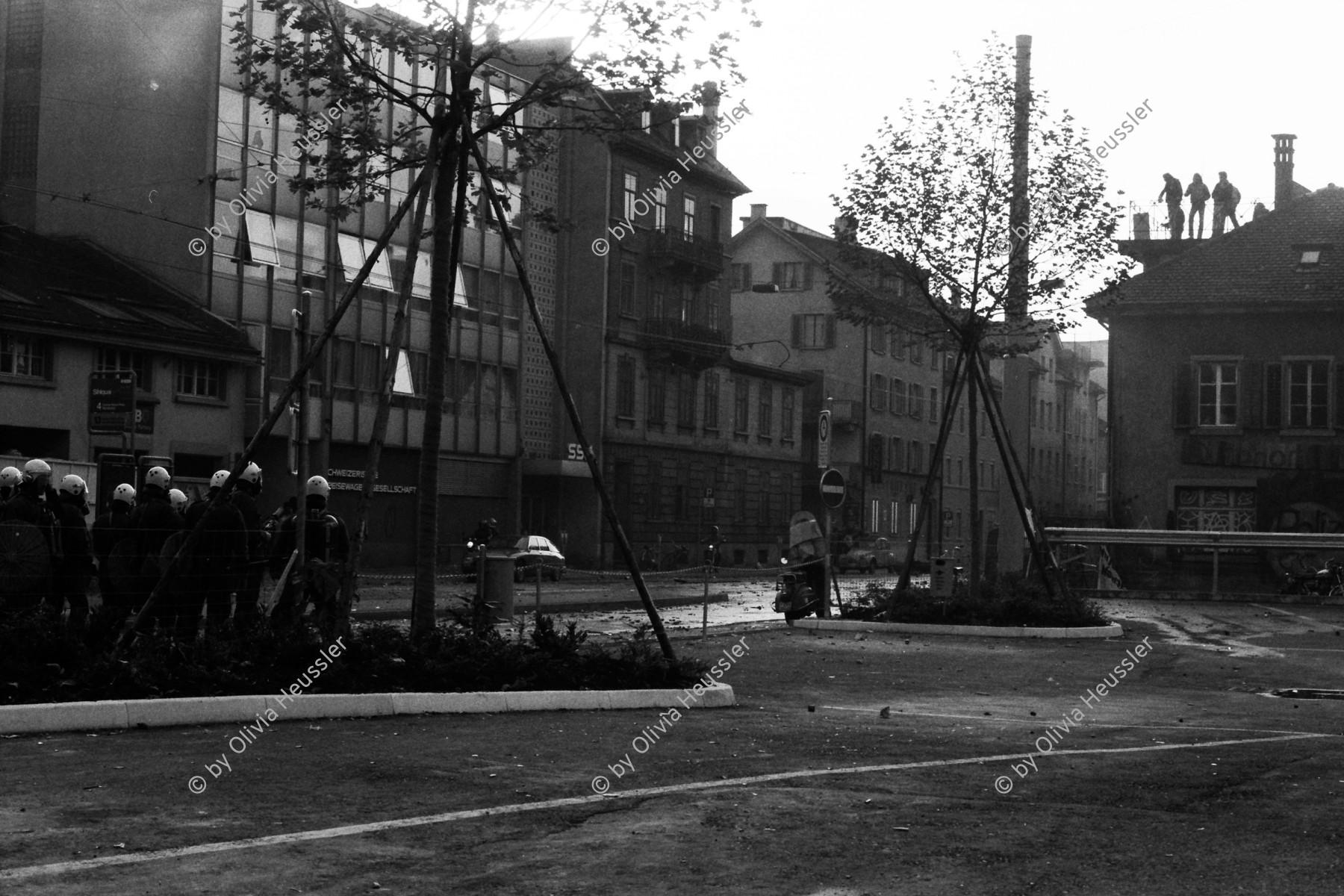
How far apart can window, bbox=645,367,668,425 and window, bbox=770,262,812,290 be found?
2084cm

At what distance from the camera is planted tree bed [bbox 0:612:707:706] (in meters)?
11.1

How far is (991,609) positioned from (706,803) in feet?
56.3

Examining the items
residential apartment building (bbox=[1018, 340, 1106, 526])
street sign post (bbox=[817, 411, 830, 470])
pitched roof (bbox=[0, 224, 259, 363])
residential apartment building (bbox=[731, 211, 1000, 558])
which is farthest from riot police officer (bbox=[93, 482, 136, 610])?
residential apartment building (bbox=[1018, 340, 1106, 526])

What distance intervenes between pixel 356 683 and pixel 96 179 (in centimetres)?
3679

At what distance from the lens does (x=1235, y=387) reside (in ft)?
160

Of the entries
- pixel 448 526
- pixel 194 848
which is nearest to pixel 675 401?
pixel 448 526

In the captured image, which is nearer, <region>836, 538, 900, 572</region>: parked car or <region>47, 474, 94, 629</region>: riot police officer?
<region>47, 474, 94, 629</region>: riot police officer

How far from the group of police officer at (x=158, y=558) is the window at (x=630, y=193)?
48.7 m

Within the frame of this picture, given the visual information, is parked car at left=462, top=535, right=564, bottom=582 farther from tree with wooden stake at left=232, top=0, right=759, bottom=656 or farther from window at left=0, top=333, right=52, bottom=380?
tree with wooden stake at left=232, top=0, right=759, bottom=656

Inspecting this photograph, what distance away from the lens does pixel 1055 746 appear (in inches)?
422

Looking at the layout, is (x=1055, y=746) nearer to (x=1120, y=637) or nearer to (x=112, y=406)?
(x=1120, y=637)

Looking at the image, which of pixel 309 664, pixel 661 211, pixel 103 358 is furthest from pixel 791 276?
pixel 309 664

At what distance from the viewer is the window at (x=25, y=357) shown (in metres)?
A: 37.9

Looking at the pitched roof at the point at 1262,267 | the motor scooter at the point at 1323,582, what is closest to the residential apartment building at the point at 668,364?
the pitched roof at the point at 1262,267
